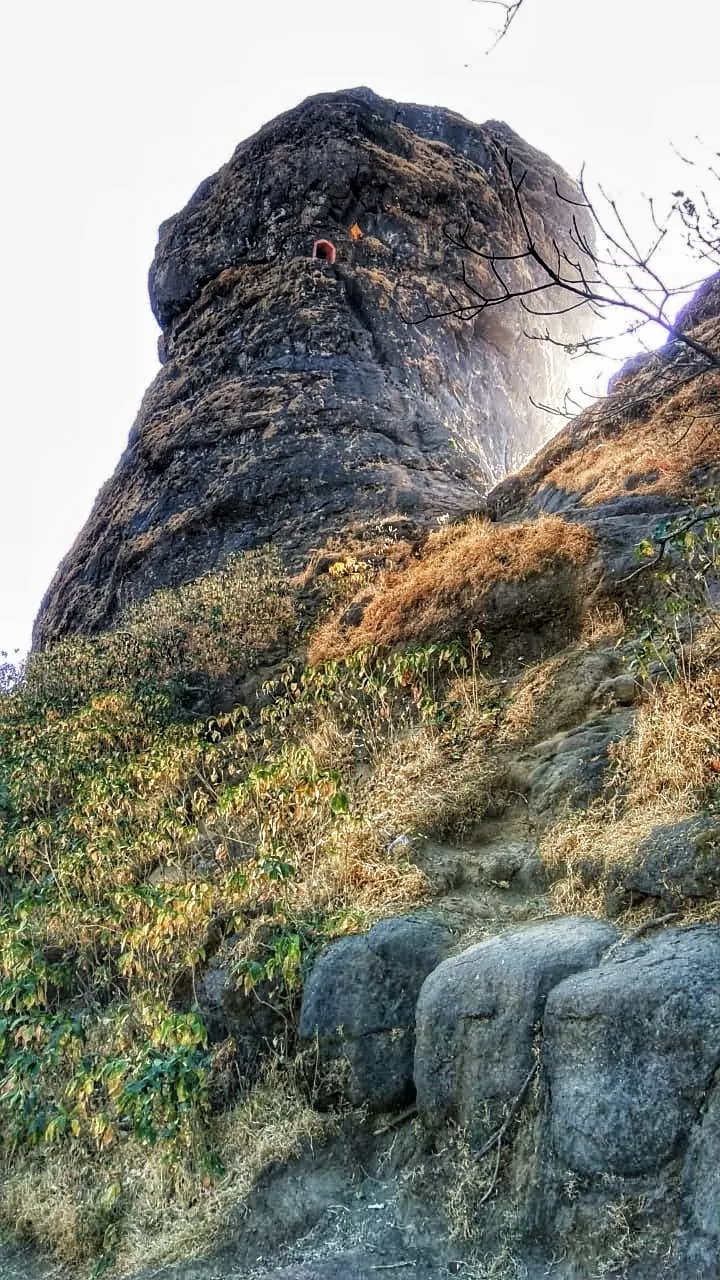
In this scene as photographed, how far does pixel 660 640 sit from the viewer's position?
18.4 ft

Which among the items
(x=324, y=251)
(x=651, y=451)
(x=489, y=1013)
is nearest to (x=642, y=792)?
(x=489, y=1013)

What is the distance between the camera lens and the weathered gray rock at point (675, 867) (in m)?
3.87

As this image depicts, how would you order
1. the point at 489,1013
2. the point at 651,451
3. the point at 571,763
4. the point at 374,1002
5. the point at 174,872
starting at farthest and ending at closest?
the point at 651,451
the point at 174,872
the point at 571,763
the point at 374,1002
the point at 489,1013

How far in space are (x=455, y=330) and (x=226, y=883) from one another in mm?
16686

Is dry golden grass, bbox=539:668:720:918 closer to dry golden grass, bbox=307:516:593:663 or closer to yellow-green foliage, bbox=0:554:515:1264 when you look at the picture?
yellow-green foliage, bbox=0:554:515:1264

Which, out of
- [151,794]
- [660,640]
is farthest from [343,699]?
[660,640]

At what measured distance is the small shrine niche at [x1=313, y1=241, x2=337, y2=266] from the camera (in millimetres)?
18188

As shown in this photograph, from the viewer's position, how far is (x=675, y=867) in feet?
13.1

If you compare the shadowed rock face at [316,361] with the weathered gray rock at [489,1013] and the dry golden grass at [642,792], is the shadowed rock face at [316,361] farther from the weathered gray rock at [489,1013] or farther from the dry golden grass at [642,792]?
the weathered gray rock at [489,1013]

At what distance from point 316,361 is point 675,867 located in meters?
14.5

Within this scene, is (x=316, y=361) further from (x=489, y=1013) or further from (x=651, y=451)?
(x=489, y=1013)

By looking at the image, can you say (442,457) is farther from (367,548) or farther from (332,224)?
(332,224)

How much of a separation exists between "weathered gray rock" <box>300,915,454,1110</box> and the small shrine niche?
1652 cm

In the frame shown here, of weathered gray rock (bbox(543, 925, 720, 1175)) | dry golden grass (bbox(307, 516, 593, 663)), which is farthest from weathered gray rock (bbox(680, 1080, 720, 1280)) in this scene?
dry golden grass (bbox(307, 516, 593, 663))
